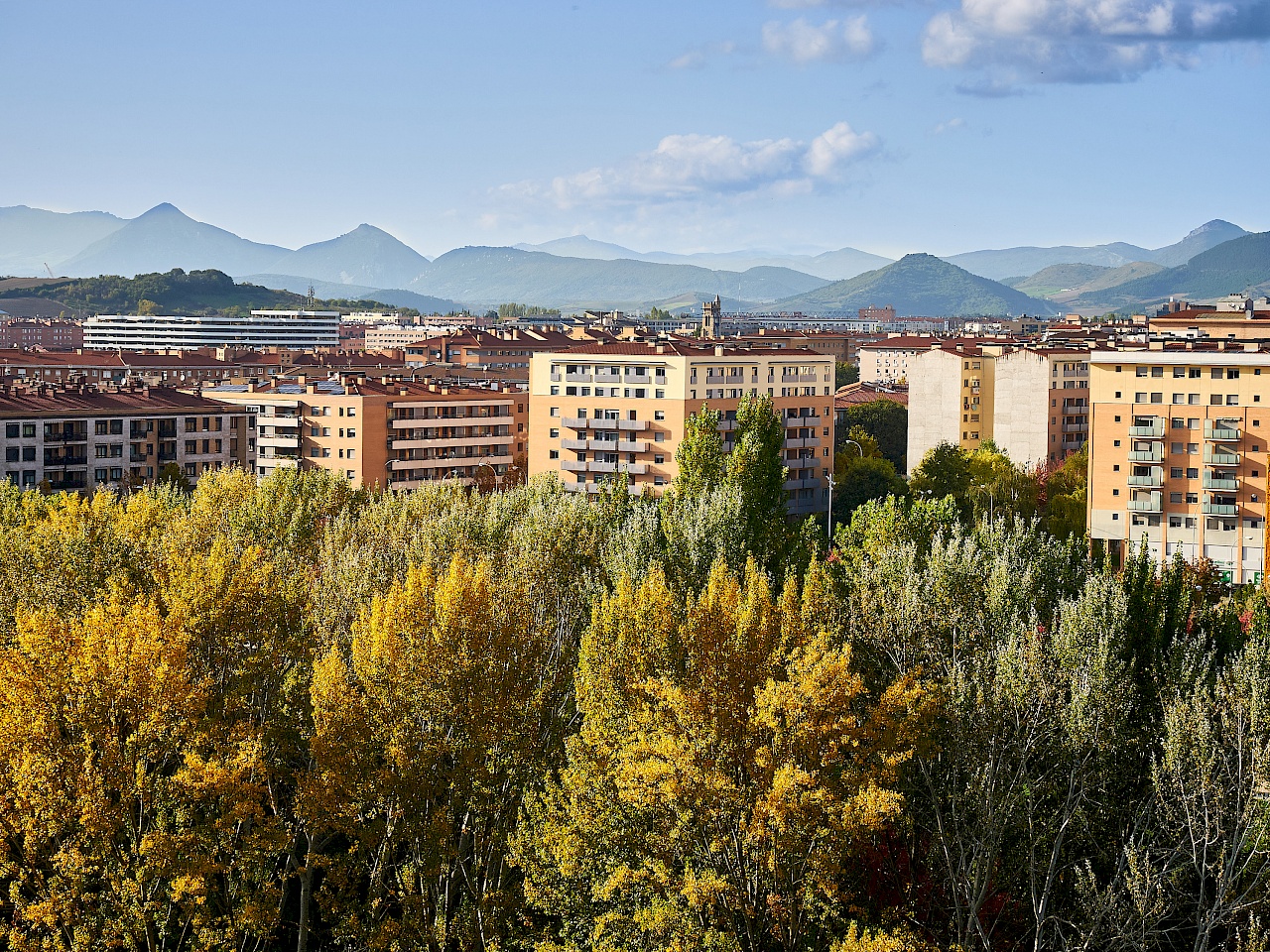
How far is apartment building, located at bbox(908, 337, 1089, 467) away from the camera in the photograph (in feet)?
325

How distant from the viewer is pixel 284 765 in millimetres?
26391

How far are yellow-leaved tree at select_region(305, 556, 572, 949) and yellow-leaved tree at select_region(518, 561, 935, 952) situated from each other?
1.52 m

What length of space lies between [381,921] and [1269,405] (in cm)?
4899

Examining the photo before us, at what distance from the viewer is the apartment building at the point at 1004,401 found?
98.9 meters

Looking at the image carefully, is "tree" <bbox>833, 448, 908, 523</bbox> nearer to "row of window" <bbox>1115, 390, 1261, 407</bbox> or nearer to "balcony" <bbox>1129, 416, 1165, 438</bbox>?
"row of window" <bbox>1115, 390, 1261, 407</bbox>

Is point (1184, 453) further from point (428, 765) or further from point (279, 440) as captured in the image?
Answer: point (428, 765)

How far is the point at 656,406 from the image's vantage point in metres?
79.5

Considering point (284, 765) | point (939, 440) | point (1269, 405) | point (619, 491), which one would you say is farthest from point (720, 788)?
point (939, 440)

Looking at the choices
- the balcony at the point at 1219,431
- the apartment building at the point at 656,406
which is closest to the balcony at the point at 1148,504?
the balcony at the point at 1219,431

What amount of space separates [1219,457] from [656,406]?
27.4 meters

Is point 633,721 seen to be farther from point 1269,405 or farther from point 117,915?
point 1269,405

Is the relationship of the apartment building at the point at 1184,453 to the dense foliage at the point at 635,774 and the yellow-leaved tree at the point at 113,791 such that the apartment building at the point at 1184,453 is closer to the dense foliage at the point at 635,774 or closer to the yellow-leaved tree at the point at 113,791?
the dense foliage at the point at 635,774

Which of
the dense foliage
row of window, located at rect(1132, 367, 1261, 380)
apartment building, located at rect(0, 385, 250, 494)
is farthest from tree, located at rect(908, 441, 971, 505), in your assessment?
the dense foliage

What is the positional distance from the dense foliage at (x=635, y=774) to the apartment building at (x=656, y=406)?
4877 centimetres
